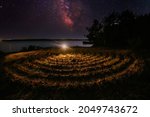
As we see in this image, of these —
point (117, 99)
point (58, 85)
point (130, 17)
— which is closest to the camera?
point (117, 99)

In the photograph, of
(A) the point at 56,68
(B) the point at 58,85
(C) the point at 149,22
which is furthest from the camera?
(C) the point at 149,22

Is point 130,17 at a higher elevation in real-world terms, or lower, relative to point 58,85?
higher

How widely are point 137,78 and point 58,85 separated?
17.6ft

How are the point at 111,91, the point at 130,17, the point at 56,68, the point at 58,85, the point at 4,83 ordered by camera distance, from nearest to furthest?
1. the point at 111,91
2. the point at 58,85
3. the point at 4,83
4. the point at 56,68
5. the point at 130,17

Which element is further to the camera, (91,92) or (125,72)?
(125,72)

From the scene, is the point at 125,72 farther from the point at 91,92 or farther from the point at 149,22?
the point at 149,22

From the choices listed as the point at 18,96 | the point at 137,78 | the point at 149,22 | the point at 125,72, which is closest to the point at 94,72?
the point at 125,72

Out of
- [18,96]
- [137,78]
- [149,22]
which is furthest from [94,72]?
[149,22]

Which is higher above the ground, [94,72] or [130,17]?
[130,17]

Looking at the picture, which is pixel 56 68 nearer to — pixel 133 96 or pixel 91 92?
pixel 91 92

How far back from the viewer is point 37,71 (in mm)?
15445

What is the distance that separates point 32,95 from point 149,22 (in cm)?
2649

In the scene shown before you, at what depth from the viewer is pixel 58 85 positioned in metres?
12.0

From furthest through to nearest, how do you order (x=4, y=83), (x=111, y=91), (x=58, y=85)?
1. (x=4, y=83)
2. (x=58, y=85)
3. (x=111, y=91)
